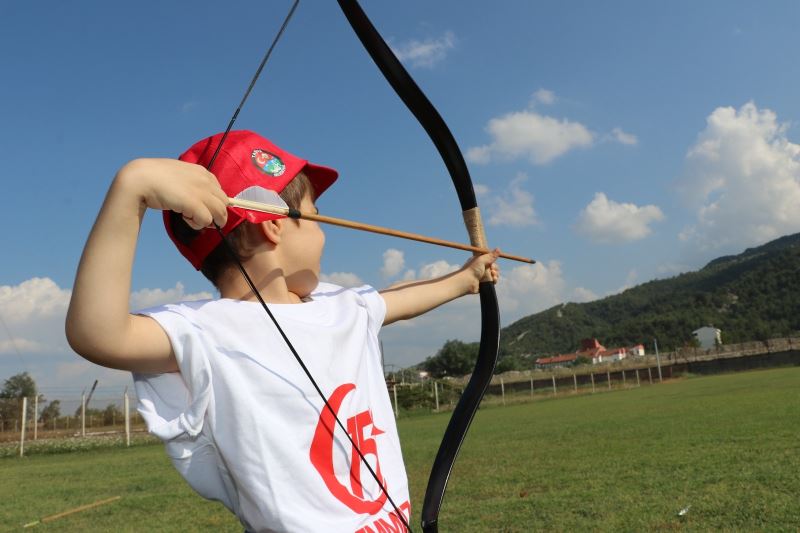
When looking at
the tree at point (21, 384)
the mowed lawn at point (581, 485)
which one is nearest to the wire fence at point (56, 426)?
the mowed lawn at point (581, 485)

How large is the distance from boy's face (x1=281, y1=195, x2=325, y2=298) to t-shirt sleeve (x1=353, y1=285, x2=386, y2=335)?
0.23 metres

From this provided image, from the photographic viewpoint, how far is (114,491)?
25.5ft

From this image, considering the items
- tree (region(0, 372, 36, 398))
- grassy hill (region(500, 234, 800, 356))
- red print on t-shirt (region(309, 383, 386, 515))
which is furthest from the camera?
grassy hill (region(500, 234, 800, 356))

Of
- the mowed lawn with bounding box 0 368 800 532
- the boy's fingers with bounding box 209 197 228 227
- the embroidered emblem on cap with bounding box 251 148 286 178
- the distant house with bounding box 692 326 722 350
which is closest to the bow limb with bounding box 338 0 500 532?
the embroidered emblem on cap with bounding box 251 148 286 178

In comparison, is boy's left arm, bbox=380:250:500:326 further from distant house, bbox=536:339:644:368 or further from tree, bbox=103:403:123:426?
distant house, bbox=536:339:644:368

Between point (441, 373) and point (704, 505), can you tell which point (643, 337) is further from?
point (704, 505)

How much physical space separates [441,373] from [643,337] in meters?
53.0

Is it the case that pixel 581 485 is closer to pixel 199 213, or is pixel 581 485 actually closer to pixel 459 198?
pixel 459 198

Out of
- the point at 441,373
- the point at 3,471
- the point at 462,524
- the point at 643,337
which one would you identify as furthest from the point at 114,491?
the point at 643,337

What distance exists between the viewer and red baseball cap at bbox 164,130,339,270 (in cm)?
146

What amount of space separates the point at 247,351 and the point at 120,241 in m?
0.38

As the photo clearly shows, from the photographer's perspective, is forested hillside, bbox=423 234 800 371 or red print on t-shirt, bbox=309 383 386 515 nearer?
red print on t-shirt, bbox=309 383 386 515

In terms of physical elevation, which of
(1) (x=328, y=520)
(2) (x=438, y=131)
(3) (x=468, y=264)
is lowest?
(1) (x=328, y=520)

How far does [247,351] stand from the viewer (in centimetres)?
138
